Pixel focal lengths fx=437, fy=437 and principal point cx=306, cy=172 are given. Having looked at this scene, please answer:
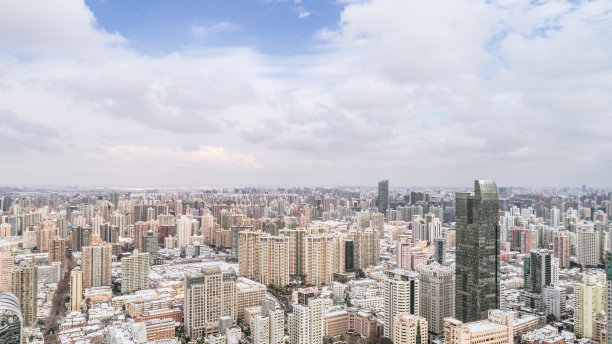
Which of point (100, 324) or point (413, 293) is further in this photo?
point (100, 324)

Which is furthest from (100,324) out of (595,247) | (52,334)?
(595,247)

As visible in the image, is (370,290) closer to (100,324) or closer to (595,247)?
(100,324)

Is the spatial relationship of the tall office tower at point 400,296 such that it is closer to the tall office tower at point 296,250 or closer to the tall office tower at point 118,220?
the tall office tower at point 296,250

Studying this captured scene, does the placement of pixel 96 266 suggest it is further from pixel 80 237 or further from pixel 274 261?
pixel 274 261

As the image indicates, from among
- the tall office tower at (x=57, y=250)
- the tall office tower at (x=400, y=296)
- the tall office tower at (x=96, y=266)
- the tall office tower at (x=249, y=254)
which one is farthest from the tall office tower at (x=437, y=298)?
the tall office tower at (x=57, y=250)

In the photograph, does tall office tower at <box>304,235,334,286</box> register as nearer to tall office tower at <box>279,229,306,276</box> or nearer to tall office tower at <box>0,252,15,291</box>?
tall office tower at <box>279,229,306,276</box>
